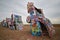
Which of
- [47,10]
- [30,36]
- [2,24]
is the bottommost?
[30,36]

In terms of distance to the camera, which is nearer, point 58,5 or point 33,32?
point 33,32

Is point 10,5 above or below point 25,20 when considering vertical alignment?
above

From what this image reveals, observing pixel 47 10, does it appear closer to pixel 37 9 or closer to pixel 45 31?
pixel 37 9

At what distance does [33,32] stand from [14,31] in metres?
0.16

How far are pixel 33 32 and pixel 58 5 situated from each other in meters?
0.34

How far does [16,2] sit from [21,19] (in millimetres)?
164

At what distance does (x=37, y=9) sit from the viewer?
1.35m

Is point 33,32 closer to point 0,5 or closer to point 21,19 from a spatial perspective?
point 21,19

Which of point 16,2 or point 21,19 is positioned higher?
point 16,2

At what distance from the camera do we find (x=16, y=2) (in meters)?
1.39

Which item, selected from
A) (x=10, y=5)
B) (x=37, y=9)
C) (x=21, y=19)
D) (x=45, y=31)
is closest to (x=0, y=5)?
(x=10, y=5)

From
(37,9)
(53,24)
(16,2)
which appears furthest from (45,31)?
(16,2)

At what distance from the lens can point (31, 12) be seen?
131 centimetres

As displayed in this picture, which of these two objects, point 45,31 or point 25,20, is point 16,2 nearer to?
point 25,20
